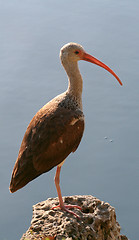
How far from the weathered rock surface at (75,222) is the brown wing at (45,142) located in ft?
1.69

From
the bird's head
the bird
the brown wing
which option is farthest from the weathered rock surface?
the bird's head

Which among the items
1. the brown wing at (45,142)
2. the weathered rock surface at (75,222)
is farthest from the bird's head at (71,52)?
the weathered rock surface at (75,222)

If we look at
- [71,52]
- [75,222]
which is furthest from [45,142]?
[71,52]

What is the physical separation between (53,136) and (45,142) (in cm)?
12

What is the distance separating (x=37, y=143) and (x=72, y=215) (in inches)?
40.0

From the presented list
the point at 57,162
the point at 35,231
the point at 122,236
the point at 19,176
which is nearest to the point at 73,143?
the point at 57,162

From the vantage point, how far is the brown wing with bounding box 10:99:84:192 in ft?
18.4

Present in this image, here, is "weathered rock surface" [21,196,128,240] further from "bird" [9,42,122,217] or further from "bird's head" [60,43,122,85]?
"bird's head" [60,43,122,85]

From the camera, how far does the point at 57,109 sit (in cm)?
575

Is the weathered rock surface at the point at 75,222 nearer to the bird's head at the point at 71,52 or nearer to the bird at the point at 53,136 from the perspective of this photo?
the bird at the point at 53,136

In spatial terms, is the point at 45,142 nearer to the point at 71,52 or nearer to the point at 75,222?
the point at 75,222

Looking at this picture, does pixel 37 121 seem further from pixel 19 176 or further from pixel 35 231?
pixel 35 231

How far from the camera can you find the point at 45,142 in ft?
18.4

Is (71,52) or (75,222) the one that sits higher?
(71,52)
